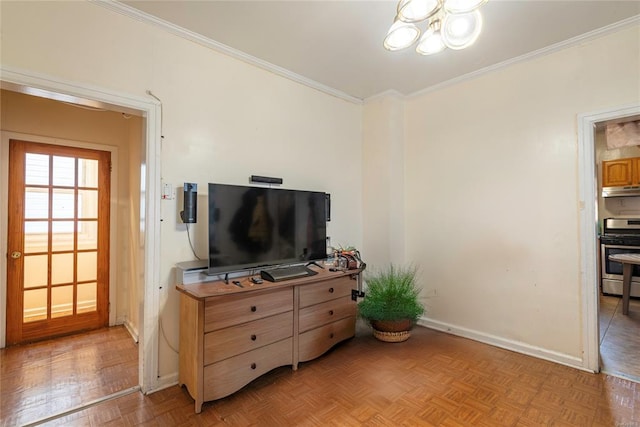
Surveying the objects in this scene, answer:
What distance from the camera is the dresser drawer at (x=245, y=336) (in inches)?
80.9

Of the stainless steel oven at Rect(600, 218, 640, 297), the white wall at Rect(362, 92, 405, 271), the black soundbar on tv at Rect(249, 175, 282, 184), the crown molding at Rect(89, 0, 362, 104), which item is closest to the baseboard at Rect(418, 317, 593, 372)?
the white wall at Rect(362, 92, 405, 271)

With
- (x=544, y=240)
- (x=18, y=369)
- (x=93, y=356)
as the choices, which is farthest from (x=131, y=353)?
(x=544, y=240)

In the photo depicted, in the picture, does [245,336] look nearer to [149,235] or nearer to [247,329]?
[247,329]

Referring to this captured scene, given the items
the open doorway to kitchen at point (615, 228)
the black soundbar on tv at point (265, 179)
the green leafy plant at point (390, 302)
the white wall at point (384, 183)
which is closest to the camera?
the black soundbar on tv at point (265, 179)

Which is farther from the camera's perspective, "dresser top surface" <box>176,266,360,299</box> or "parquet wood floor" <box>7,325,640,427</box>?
"dresser top surface" <box>176,266,360,299</box>

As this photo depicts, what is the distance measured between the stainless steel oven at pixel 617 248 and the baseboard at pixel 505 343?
3317 millimetres

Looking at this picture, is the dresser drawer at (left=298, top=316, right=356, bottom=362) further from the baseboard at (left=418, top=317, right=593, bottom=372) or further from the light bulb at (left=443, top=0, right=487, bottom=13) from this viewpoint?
the light bulb at (left=443, top=0, right=487, bottom=13)

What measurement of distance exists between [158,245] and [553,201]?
3.43 meters

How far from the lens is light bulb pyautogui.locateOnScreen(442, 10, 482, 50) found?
5.82 feet

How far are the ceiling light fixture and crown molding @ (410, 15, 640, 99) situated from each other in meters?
1.49

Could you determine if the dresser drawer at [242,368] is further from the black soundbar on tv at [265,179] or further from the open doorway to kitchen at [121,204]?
the black soundbar on tv at [265,179]

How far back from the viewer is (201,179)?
2590 millimetres

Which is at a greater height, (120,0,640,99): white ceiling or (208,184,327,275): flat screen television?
(120,0,640,99): white ceiling

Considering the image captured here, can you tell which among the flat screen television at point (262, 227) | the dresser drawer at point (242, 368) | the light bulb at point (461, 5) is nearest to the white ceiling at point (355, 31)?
the light bulb at point (461, 5)
